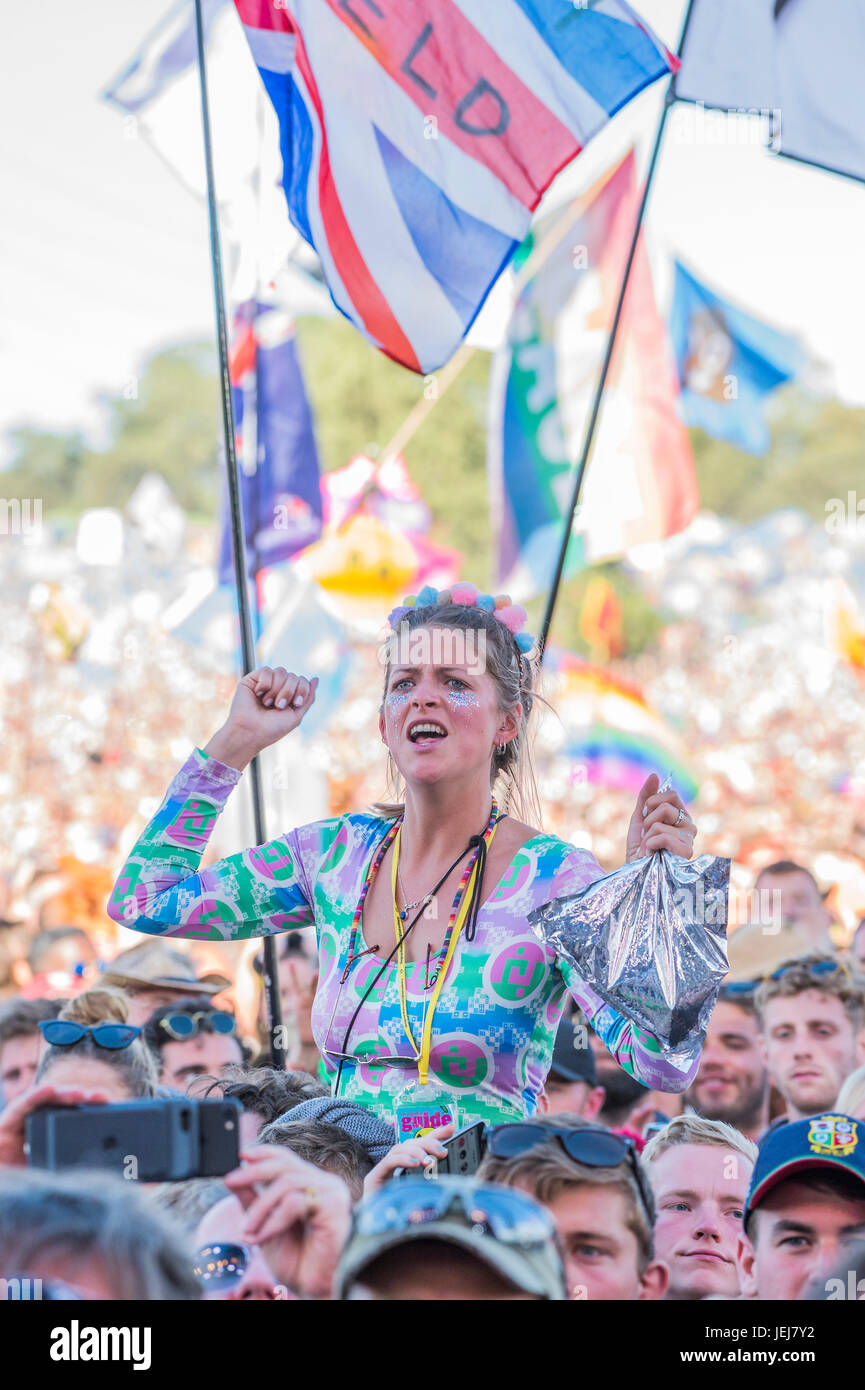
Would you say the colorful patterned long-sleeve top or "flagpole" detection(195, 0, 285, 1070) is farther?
"flagpole" detection(195, 0, 285, 1070)

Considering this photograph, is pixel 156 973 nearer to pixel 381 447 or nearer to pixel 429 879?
pixel 429 879

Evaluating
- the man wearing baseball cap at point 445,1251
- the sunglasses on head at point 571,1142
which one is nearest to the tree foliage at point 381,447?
the sunglasses on head at point 571,1142

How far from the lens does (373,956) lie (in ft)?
8.70

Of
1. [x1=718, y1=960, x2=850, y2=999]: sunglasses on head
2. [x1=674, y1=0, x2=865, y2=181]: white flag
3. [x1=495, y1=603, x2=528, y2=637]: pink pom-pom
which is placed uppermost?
[x1=674, y1=0, x2=865, y2=181]: white flag

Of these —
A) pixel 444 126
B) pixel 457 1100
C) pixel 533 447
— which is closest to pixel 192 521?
pixel 533 447

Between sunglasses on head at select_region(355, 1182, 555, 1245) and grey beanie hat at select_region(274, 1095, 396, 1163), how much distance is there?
500 millimetres

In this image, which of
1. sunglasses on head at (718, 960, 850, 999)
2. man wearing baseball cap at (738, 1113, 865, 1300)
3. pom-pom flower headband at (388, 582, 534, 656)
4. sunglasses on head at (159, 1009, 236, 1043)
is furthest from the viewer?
sunglasses on head at (718, 960, 850, 999)

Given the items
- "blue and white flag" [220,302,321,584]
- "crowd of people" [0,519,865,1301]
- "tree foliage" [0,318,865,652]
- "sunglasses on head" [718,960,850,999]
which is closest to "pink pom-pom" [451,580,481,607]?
"crowd of people" [0,519,865,1301]

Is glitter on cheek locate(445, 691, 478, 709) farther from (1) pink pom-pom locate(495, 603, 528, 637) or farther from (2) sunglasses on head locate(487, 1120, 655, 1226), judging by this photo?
(2) sunglasses on head locate(487, 1120, 655, 1226)

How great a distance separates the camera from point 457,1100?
2.45 meters

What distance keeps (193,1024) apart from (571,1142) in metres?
2.57

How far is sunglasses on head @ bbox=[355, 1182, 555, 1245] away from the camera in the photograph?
1712mm

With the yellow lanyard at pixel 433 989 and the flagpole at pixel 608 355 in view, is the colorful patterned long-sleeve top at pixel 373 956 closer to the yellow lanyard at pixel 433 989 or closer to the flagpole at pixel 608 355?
the yellow lanyard at pixel 433 989

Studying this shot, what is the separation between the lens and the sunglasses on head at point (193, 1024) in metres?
4.35
